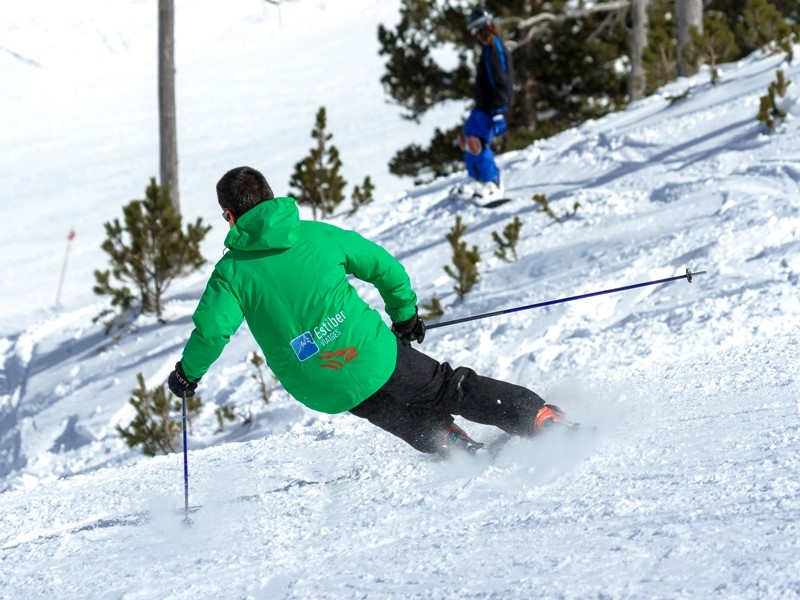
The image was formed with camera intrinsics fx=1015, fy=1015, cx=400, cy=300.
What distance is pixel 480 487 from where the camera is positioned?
3.61 meters

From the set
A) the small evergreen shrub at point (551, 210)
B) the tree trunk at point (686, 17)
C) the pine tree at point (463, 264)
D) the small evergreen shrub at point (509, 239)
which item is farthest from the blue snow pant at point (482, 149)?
the tree trunk at point (686, 17)

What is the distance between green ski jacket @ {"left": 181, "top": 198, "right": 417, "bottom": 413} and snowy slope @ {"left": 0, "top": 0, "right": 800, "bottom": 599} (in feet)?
1.68

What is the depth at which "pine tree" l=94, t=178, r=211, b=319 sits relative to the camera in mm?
10086

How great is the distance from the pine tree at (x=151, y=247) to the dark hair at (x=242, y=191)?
665 centimetres

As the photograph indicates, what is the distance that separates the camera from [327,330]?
3574 millimetres

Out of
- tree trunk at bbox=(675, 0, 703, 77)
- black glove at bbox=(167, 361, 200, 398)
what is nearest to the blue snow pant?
tree trunk at bbox=(675, 0, 703, 77)

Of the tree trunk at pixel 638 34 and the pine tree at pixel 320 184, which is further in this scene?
the tree trunk at pixel 638 34

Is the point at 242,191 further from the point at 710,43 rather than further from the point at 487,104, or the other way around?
the point at 710,43

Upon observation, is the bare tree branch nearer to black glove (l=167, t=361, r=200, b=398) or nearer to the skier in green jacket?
the skier in green jacket

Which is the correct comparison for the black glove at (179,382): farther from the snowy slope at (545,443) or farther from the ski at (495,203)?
the ski at (495,203)

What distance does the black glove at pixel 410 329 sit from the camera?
3967 mm

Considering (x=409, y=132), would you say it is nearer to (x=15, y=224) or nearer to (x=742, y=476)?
(x=15, y=224)

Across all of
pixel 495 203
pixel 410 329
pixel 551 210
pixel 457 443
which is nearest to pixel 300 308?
pixel 410 329

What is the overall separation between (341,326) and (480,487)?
2.48 ft
